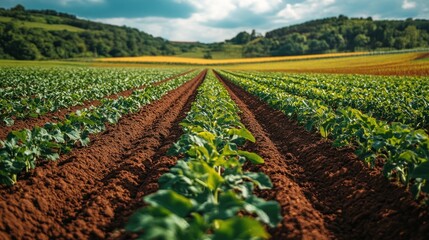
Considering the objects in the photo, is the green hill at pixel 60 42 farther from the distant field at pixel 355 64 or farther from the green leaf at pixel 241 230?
the green leaf at pixel 241 230

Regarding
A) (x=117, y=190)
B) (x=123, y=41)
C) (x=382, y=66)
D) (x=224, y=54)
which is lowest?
(x=117, y=190)

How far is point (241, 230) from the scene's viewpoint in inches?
80.0

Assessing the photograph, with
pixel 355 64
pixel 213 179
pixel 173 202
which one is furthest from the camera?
pixel 355 64

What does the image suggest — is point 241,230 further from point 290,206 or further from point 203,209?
point 290,206

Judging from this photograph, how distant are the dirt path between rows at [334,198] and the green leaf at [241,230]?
1.74 metres

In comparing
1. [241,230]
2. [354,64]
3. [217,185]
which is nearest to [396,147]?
[217,185]

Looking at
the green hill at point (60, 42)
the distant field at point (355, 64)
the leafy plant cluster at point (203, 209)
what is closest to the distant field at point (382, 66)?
the distant field at point (355, 64)

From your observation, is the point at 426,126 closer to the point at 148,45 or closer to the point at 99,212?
the point at 99,212

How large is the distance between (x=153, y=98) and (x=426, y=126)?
1084 centimetres

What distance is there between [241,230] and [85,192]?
4138mm

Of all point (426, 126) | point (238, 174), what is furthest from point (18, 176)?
point (426, 126)

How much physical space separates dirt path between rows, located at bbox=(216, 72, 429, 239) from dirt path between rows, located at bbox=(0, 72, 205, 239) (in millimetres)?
2147

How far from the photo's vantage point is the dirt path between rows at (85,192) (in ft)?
13.0

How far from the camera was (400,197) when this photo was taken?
14.2ft
